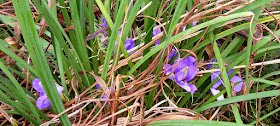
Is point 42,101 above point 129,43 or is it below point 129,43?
below

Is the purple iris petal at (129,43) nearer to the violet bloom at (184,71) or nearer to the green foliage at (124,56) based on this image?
the green foliage at (124,56)

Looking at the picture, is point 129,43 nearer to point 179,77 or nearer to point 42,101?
point 179,77

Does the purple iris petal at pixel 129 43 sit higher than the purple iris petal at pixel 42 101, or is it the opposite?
the purple iris petal at pixel 129 43

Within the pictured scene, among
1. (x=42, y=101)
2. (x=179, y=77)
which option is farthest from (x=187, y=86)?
(x=42, y=101)

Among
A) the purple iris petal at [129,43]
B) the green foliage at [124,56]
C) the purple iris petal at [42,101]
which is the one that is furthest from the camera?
the purple iris petal at [129,43]

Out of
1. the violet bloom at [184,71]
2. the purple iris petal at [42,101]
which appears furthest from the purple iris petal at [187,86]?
the purple iris petal at [42,101]

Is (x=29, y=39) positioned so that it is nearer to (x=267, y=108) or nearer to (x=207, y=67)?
(x=207, y=67)

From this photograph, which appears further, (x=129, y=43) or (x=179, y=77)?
(x=129, y=43)

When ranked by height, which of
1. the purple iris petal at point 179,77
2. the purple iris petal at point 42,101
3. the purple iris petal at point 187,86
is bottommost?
the purple iris petal at point 42,101

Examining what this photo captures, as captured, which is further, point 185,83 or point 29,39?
point 185,83

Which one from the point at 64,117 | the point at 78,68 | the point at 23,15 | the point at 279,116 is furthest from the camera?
the point at 279,116

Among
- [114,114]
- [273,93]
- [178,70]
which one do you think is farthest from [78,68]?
[273,93]
